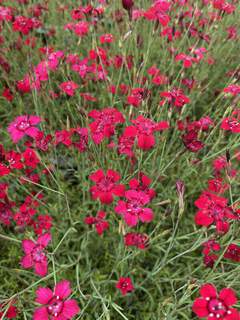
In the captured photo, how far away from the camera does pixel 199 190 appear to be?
114 inches

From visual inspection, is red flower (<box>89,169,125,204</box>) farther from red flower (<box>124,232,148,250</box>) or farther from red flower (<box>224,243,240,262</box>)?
red flower (<box>224,243,240,262</box>)

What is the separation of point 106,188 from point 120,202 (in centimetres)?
12

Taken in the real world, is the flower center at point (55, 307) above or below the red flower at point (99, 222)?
above

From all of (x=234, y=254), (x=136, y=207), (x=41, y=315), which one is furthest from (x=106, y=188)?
(x=234, y=254)

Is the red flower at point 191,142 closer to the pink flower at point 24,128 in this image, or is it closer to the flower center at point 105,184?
the flower center at point 105,184

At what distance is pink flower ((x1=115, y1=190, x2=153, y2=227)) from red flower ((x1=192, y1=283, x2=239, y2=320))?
0.47m

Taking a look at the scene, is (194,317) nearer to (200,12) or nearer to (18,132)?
(18,132)

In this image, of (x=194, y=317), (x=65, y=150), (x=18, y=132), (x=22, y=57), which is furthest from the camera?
(x=22, y=57)

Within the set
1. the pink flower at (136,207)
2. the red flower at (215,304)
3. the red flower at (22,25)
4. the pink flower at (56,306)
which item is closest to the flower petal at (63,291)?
the pink flower at (56,306)

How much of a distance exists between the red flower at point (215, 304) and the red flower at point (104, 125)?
0.93 m

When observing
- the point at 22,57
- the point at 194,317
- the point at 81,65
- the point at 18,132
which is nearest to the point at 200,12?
the point at 81,65

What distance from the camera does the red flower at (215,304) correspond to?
135 cm

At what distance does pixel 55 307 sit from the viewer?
145cm

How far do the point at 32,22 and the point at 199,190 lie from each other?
1929mm
